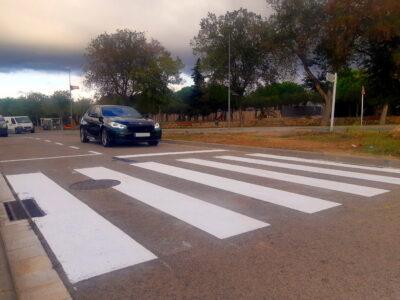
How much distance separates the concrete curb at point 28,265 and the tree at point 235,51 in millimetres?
36415

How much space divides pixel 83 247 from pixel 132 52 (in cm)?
3912

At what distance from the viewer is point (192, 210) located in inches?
202

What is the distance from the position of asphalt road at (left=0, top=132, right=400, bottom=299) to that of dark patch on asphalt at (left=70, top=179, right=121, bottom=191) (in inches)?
0.8

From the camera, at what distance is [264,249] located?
373 centimetres

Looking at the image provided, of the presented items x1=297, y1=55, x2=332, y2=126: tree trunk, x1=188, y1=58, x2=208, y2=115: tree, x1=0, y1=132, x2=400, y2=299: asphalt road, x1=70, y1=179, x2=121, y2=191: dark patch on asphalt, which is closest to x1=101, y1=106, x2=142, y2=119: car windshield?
x1=0, y1=132, x2=400, y2=299: asphalt road

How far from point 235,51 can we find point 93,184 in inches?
1380

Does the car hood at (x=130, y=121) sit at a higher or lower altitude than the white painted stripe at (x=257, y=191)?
higher

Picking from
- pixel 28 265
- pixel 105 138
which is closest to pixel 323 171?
pixel 28 265

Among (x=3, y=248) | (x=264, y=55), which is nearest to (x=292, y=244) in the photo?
(x=3, y=248)

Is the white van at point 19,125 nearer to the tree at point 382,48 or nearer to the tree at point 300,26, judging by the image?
the tree at point 300,26

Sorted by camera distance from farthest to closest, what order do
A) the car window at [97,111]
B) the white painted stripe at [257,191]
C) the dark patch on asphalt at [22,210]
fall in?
1. the car window at [97,111]
2. the white painted stripe at [257,191]
3. the dark patch on asphalt at [22,210]

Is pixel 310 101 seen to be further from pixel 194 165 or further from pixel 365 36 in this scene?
pixel 194 165

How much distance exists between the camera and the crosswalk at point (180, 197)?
12.4 feet

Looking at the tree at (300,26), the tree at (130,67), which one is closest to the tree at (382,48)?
the tree at (300,26)
